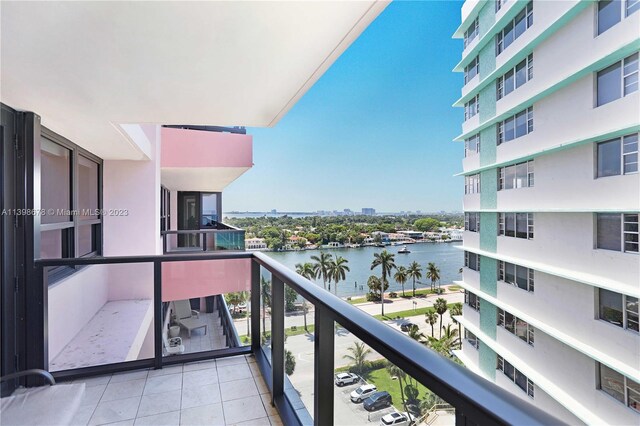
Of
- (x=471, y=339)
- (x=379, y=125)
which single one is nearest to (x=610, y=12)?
(x=471, y=339)

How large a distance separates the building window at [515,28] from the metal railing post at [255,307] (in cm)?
2130

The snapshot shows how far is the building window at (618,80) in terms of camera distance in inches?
472

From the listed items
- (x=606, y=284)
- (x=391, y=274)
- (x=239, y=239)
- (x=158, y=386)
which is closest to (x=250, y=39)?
(x=158, y=386)

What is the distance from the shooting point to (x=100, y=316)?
14.9 feet

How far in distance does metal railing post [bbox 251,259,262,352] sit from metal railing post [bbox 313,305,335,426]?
1.64 metres

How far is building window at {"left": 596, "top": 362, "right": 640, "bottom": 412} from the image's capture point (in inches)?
530

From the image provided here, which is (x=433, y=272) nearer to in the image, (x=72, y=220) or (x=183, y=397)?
(x=72, y=220)

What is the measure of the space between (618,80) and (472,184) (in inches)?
421

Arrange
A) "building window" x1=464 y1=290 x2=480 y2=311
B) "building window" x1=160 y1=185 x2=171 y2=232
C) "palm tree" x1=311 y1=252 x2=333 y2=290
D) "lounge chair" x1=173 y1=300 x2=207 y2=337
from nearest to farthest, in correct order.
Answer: "lounge chair" x1=173 y1=300 x2=207 y2=337, "building window" x1=160 y1=185 x2=171 y2=232, "palm tree" x1=311 y1=252 x2=333 y2=290, "building window" x1=464 y1=290 x2=480 y2=311

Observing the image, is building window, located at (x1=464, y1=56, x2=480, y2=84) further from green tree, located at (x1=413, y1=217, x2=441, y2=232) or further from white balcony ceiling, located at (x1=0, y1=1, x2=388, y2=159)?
white balcony ceiling, located at (x1=0, y1=1, x2=388, y2=159)

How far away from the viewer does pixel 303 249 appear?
17484mm

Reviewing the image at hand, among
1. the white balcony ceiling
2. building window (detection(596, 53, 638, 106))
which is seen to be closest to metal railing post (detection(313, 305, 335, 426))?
the white balcony ceiling

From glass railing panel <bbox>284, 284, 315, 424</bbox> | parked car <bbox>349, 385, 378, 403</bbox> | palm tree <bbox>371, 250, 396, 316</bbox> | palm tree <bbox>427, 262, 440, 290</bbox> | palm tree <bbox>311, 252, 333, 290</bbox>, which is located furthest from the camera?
palm tree <bbox>427, 262, 440, 290</bbox>

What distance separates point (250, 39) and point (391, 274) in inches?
967
